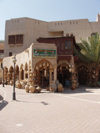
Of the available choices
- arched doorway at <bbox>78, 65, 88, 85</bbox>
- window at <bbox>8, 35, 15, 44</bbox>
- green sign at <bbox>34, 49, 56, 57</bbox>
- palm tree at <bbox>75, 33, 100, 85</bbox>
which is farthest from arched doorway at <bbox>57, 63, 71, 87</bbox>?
window at <bbox>8, 35, 15, 44</bbox>

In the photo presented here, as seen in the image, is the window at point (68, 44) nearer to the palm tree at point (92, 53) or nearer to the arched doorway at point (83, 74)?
the palm tree at point (92, 53)

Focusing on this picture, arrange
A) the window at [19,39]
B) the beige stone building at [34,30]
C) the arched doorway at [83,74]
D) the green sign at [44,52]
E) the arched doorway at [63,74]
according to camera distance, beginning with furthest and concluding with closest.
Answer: the window at [19,39]
the beige stone building at [34,30]
the arched doorway at [83,74]
the arched doorway at [63,74]
the green sign at [44,52]

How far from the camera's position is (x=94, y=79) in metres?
23.0

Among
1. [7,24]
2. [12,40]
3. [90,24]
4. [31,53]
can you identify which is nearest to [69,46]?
[31,53]

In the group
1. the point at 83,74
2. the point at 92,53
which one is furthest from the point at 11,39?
the point at 92,53

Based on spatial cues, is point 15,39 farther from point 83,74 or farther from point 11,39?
point 83,74

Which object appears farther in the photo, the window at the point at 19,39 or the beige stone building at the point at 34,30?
the window at the point at 19,39

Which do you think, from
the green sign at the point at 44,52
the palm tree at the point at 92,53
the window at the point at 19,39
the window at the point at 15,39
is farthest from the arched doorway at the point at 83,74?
the window at the point at 15,39

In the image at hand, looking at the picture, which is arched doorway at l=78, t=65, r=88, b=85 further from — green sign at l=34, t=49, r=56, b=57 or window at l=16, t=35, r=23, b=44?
window at l=16, t=35, r=23, b=44

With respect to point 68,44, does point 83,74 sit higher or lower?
lower

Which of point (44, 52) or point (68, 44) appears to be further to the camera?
point (68, 44)

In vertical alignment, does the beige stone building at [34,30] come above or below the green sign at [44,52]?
above

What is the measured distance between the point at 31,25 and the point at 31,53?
14.5 m

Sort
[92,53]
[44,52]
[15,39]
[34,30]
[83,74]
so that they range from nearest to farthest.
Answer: [44,52], [92,53], [83,74], [15,39], [34,30]
